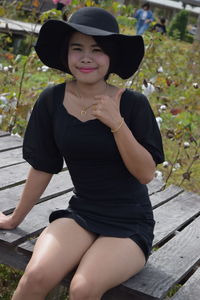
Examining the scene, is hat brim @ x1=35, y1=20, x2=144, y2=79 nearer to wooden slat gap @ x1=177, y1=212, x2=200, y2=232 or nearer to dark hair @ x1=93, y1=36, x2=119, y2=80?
dark hair @ x1=93, y1=36, x2=119, y2=80

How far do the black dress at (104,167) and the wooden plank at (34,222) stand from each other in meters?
0.23

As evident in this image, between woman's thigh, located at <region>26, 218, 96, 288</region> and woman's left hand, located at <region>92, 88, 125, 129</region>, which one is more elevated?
woman's left hand, located at <region>92, 88, 125, 129</region>

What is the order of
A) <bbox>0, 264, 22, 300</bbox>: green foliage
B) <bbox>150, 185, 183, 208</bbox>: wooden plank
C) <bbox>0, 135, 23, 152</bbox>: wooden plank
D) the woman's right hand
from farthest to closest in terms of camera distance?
<bbox>0, 135, 23, 152</bbox>: wooden plank < <bbox>150, 185, 183, 208</bbox>: wooden plank < <bbox>0, 264, 22, 300</bbox>: green foliage < the woman's right hand

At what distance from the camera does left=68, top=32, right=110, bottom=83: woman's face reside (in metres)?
2.39

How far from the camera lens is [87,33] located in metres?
2.29

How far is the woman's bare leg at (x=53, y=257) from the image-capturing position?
219 centimetres

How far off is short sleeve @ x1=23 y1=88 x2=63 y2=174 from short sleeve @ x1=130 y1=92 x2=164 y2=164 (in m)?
0.39

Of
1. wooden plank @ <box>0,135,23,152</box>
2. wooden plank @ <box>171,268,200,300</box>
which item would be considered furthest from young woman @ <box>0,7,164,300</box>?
wooden plank @ <box>0,135,23,152</box>

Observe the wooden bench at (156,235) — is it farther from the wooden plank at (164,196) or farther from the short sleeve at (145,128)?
the short sleeve at (145,128)

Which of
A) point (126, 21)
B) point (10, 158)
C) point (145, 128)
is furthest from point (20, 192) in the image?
point (126, 21)

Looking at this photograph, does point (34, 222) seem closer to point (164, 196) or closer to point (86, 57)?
point (86, 57)

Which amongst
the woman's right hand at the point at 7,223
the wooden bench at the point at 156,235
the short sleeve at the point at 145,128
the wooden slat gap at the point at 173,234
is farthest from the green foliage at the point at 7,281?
the short sleeve at the point at 145,128

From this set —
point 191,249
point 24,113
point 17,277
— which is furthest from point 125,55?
point 24,113

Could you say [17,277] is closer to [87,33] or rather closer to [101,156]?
[101,156]
